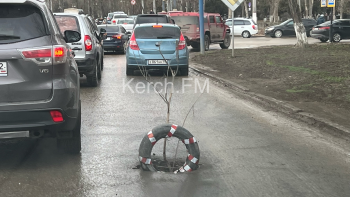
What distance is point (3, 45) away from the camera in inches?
199

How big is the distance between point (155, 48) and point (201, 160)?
8709 mm

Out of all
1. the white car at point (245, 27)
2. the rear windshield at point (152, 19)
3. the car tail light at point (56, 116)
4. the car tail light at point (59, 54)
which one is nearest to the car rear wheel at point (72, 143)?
the car tail light at point (56, 116)

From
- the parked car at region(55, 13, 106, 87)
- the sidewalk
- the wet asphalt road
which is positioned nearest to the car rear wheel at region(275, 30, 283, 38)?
the sidewalk

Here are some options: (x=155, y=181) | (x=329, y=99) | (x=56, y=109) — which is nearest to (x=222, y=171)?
(x=155, y=181)

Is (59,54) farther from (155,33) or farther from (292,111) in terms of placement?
(155,33)

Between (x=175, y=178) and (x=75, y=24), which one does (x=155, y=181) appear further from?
(x=75, y=24)

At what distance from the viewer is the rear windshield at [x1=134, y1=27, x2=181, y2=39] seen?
48.2ft

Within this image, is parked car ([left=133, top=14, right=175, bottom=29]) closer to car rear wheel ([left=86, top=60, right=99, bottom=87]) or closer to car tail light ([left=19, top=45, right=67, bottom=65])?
car rear wheel ([left=86, top=60, right=99, bottom=87])

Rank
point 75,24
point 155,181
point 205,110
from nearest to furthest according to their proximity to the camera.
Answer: point 155,181
point 205,110
point 75,24

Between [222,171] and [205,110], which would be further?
[205,110]

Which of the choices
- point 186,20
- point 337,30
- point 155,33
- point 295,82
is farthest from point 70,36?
point 337,30

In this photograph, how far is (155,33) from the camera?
1475 centimetres

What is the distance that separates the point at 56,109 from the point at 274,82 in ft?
27.3

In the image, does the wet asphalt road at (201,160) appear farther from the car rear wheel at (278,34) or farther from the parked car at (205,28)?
the car rear wheel at (278,34)
